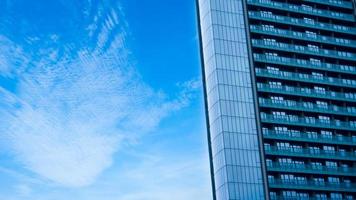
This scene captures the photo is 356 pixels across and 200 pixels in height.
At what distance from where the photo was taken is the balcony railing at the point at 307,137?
351 feet

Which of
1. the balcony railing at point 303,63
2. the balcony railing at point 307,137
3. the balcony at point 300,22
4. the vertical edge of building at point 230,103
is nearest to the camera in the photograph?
the vertical edge of building at point 230,103

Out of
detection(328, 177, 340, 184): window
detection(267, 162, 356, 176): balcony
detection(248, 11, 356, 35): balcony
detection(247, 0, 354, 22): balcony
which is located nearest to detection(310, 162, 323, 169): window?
detection(267, 162, 356, 176): balcony

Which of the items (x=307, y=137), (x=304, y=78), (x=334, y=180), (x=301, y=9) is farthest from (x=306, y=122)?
(x=301, y=9)

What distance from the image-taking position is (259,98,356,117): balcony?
360ft

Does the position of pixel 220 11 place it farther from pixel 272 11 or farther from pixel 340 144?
pixel 340 144

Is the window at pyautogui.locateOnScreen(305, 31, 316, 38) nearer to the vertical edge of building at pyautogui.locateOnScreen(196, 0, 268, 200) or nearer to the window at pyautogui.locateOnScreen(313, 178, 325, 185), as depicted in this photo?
the vertical edge of building at pyautogui.locateOnScreen(196, 0, 268, 200)

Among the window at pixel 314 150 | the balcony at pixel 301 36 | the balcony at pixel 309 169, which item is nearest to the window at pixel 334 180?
the balcony at pixel 309 169

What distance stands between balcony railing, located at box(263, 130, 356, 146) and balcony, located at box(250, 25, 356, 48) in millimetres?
22190

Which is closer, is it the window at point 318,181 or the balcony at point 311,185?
the balcony at point 311,185

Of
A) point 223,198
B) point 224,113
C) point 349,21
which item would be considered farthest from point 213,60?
point 349,21

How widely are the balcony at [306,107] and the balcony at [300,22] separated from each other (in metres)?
18.7

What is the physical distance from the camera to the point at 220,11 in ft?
379

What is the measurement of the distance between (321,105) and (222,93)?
74.3 ft

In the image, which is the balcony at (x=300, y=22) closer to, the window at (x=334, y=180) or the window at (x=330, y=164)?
the window at (x=330, y=164)
